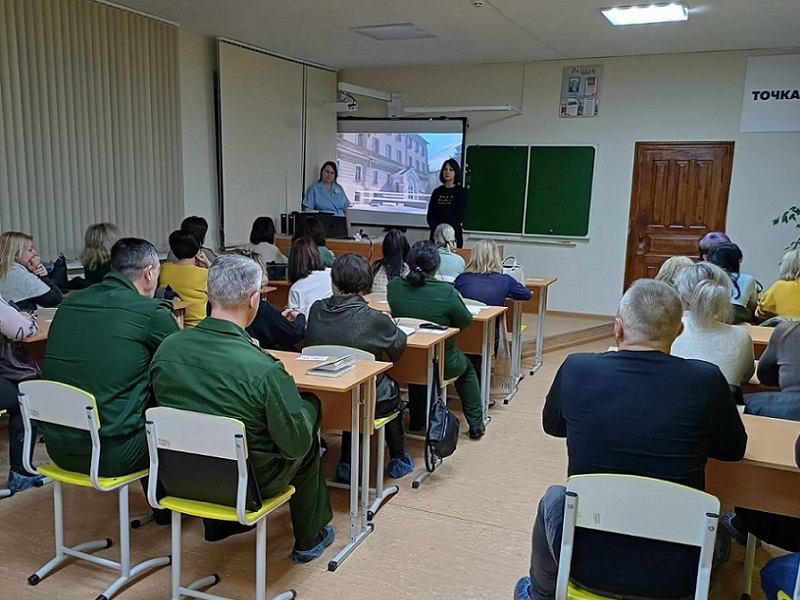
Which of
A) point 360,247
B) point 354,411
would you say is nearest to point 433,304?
point 354,411

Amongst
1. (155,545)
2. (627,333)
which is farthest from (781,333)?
(155,545)

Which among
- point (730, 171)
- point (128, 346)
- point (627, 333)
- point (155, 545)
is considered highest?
point (730, 171)

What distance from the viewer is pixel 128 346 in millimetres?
2469

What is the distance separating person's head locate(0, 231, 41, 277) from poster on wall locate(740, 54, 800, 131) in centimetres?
687

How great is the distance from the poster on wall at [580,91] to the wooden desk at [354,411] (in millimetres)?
5826

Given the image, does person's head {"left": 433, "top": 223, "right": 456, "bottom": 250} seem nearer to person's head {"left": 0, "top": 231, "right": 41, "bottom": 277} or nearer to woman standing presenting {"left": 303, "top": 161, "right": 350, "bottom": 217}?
woman standing presenting {"left": 303, "top": 161, "right": 350, "bottom": 217}

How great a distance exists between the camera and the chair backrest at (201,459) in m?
2.07

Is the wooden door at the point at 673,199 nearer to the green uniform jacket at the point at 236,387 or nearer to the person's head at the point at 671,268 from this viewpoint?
the person's head at the point at 671,268

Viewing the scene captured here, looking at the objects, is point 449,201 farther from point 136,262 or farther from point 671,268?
point 136,262

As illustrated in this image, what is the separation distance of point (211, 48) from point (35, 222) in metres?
2.70

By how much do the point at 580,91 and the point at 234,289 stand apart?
6.46 meters

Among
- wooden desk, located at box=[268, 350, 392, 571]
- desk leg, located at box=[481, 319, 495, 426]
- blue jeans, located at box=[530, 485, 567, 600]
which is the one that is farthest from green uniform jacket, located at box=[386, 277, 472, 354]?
blue jeans, located at box=[530, 485, 567, 600]

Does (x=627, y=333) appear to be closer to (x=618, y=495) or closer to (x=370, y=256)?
(x=618, y=495)

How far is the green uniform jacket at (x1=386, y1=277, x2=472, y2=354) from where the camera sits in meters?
3.82
